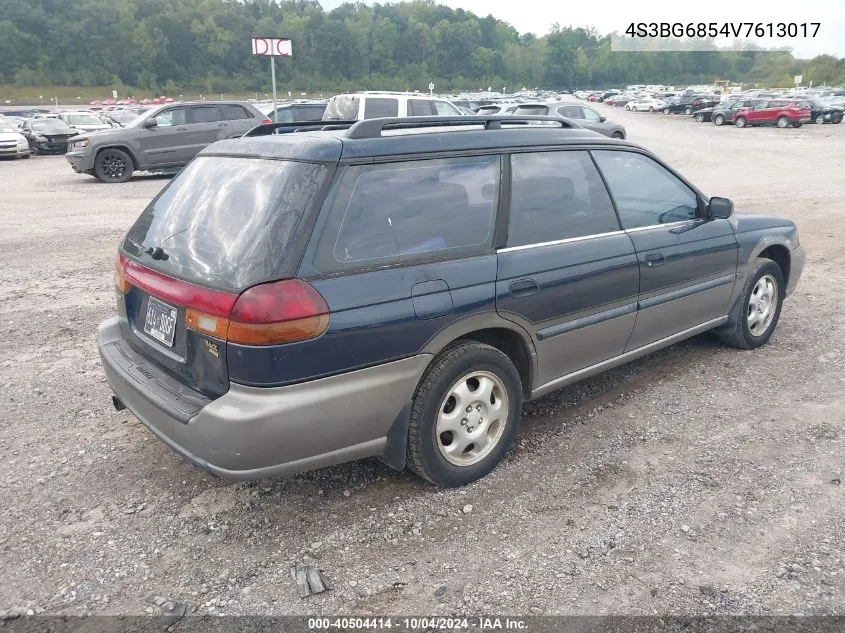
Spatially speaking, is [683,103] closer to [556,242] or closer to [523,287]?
[556,242]

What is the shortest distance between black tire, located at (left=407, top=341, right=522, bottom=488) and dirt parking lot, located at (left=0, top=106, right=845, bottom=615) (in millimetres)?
108

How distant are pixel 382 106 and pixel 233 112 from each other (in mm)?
4714

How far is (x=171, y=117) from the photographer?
16.0 meters

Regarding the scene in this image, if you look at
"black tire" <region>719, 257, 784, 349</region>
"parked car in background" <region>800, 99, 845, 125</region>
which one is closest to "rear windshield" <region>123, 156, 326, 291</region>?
"black tire" <region>719, 257, 784, 349</region>

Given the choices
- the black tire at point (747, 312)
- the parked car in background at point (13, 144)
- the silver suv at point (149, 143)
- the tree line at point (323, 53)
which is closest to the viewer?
the black tire at point (747, 312)

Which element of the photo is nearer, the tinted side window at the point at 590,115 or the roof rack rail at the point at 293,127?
the roof rack rail at the point at 293,127

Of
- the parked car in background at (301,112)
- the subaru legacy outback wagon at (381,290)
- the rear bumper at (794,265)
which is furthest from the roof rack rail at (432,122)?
the parked car in background at (301,112)

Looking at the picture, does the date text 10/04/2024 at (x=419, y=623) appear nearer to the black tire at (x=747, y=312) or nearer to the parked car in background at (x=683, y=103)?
the black tire at (x=747, y=312)

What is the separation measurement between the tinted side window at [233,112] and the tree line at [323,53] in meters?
89.3

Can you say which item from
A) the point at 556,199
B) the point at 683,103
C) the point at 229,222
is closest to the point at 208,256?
the point at 229,222

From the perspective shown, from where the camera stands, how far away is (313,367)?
112 inches

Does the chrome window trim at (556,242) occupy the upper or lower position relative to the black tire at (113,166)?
upper

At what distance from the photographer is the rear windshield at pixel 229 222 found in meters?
2.89

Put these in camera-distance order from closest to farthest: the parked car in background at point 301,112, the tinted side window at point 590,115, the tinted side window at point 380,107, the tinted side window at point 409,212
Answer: the tinted side window at point 409,212
the tinted side window at point 380,107
the parked car in background at point 301,112
the tinted side window at point 590,115
